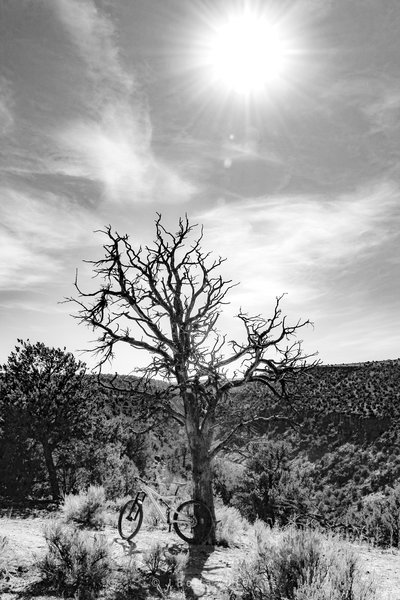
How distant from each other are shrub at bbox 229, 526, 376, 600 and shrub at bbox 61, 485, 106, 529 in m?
6.06

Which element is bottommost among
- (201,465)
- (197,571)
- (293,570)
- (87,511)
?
(197,571)

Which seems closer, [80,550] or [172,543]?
[80,550]

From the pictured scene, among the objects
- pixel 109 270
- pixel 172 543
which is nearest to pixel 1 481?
pixel 172 543

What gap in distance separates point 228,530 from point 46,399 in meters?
10.6

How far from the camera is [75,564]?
20.8ft

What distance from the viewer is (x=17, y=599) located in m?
5.55

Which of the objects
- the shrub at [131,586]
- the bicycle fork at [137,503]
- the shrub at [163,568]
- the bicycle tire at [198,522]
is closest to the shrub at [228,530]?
the bicycle tire at [198,522]

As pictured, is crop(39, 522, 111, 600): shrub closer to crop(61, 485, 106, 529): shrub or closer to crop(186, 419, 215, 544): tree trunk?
crop(186, 419, 215, 544): tree trunk

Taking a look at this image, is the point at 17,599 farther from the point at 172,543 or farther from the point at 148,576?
the point at 172,543

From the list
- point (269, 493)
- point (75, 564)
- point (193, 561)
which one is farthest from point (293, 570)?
point (269, 493)

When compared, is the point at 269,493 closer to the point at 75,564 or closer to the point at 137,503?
the point at 137,503

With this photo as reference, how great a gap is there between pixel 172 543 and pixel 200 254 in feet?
25.1

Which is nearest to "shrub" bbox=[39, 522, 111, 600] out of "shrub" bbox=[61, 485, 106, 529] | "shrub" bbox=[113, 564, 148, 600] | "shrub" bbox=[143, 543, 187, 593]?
"shrub" bbox=[113, 564, 148, 600]

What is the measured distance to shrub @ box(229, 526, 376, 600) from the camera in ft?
17.6
